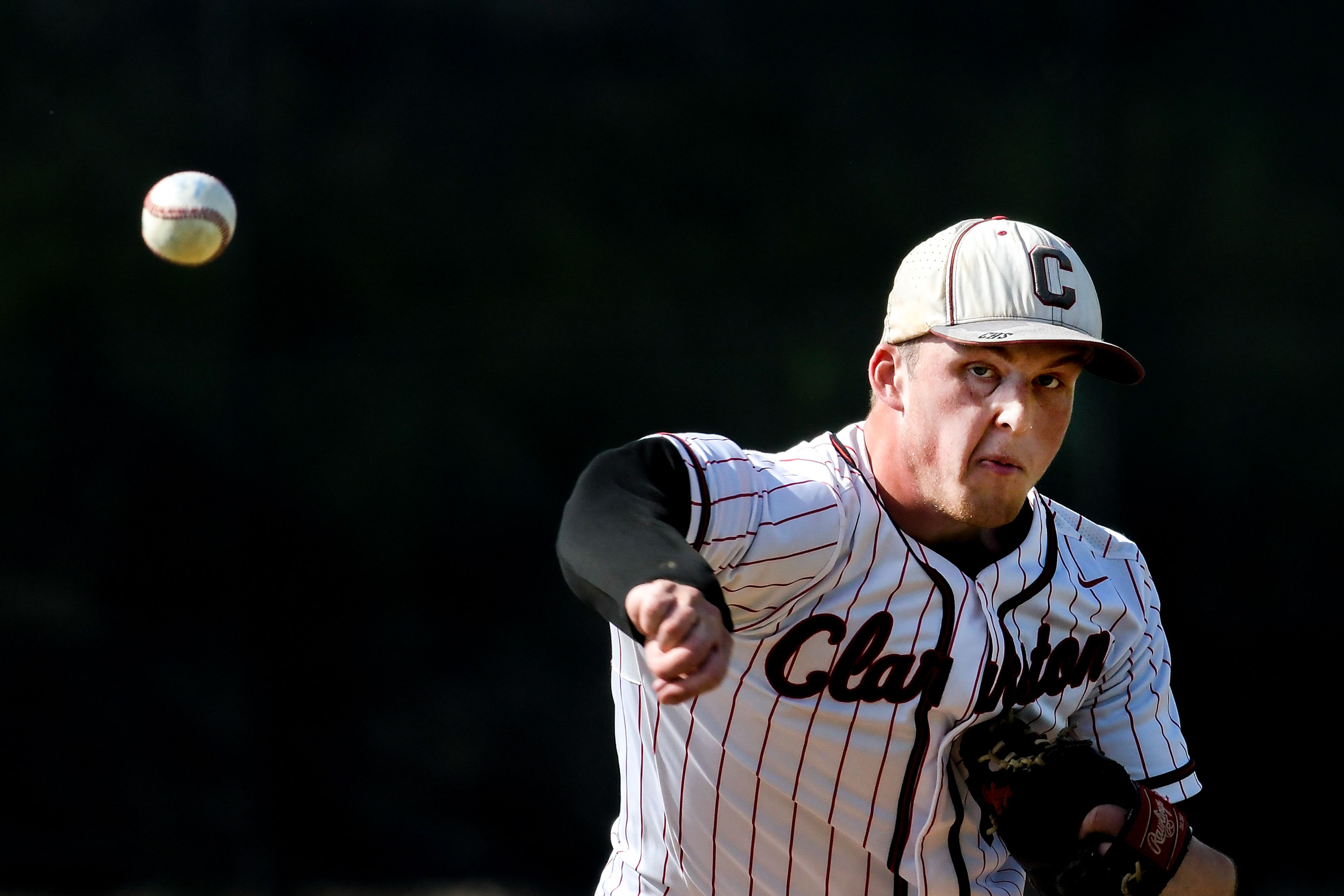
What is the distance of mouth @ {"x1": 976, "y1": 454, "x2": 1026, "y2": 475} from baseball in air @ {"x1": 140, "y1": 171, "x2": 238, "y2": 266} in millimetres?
2862

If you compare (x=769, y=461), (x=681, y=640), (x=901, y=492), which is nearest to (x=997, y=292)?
(x=901, y=492)

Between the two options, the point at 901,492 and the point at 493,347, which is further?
the point at 493,347

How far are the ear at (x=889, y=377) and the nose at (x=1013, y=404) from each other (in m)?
0.17

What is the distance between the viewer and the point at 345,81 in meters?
4.69

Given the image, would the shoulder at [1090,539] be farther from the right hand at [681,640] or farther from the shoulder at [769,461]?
the right hand at [681,640]

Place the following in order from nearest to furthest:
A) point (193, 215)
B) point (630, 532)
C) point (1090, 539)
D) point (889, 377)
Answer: point (630, 532) < point (889, 377) < point (1090, 539) < point (193, 215)

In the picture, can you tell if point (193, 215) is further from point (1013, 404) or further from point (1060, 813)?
point (1060, 813)

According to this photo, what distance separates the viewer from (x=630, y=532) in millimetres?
1652

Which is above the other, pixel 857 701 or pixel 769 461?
pixel 769 461

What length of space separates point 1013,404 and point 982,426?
61mm

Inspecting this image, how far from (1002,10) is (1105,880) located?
3.35 m

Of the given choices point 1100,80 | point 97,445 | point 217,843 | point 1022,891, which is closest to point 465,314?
point 97,445

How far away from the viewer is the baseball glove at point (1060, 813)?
2236mm

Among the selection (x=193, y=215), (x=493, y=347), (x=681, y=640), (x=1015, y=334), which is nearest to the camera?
(x=681, y=640)
